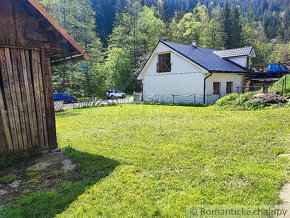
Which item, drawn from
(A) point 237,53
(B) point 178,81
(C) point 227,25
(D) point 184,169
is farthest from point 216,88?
(C) point 227,25

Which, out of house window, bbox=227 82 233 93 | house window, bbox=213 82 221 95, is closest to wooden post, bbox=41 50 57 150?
house window, bbox=213 82 221 95

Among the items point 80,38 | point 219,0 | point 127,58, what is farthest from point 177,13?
point 219,0

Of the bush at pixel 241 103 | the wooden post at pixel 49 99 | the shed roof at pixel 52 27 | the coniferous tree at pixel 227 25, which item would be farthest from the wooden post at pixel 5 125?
the coniferous tree at pixel 227 25

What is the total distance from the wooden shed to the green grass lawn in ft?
3.85

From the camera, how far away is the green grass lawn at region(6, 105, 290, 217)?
9.72 ft

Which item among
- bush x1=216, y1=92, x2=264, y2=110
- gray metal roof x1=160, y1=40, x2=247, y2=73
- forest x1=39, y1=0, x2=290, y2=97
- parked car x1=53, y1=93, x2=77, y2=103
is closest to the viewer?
bush x1=216, y1=92, x2=264, y2=110

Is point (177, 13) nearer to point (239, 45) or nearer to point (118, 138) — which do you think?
point (239, 45)

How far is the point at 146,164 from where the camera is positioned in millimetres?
4441

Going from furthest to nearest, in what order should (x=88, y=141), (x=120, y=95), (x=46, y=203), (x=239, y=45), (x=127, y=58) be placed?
(x=239, y=45)
(x=127, y=58)
(x=120, y=95)
(x=88, y=141)
(x=46, y=203)

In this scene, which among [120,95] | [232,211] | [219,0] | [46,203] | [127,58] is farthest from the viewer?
[219,0]

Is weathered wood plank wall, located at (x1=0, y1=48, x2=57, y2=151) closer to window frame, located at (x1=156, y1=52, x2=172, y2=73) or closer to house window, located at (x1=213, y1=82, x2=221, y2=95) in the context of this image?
window frame, located at (x1=156, y1=52, x2=172, y2=73)

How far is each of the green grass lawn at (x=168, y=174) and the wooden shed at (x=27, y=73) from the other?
1.17 m

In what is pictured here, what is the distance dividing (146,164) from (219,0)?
111m

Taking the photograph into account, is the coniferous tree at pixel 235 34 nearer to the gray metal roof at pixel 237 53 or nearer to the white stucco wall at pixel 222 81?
the gray metal roof at pixel 237 53
